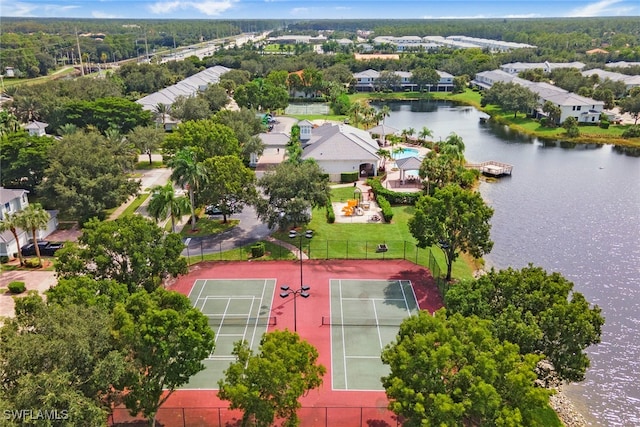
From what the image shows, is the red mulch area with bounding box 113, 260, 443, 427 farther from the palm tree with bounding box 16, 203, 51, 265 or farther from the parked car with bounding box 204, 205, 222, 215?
the palm tree with bounding box 16, 203, 51, 265

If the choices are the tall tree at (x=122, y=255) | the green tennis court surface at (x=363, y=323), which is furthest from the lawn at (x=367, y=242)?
the tall tree at (x=122, y=255)

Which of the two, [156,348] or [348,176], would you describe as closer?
[156,348]

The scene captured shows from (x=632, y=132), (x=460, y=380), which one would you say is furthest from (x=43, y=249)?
(x=632, y=132)

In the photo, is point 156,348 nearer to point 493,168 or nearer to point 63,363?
point 63,363

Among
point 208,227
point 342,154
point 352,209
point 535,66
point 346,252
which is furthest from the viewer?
point 535,66

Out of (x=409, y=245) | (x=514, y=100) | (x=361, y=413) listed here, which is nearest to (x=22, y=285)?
(x=361, y=413)

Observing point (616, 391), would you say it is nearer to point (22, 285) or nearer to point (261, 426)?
point (261, 426)

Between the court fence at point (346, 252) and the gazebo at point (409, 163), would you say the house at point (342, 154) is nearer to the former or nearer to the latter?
the gazebo at point (409, 163)
